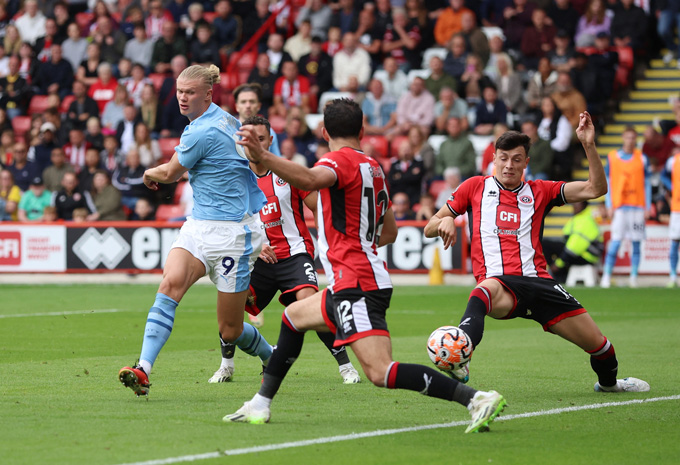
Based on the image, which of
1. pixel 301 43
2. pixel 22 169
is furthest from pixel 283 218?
pixel 301 43

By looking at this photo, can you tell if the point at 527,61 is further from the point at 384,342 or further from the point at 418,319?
the point at 384,342

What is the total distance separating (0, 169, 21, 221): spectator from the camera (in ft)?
77.8

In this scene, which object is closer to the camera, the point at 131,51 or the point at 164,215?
the point at 164,215

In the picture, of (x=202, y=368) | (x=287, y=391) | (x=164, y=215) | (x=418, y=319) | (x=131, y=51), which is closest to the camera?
(x=287, y=391)

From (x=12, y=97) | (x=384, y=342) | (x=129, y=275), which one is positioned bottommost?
(x=129, y=275)

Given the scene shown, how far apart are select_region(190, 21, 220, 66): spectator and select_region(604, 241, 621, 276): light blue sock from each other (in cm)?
1103

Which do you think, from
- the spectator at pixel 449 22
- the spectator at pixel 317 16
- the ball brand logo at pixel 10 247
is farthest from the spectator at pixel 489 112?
the ball brand logo at pixel 10 247

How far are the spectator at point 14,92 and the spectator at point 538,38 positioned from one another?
493 inches

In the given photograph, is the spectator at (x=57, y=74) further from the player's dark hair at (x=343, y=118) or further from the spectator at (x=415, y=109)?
the player's dark hair at (x=343, y=118)

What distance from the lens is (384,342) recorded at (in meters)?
6.40

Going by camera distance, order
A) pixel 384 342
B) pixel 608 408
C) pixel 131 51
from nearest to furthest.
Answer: pixel 384 342
pixel 608 408
pixel 131 51

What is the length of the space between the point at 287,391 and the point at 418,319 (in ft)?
21.1

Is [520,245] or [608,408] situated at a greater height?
[520,245]

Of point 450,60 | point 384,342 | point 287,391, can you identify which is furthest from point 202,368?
point 450,60
